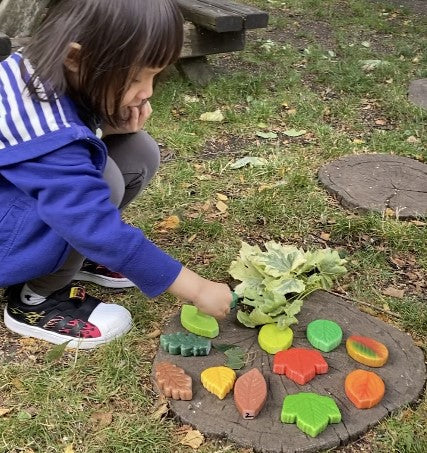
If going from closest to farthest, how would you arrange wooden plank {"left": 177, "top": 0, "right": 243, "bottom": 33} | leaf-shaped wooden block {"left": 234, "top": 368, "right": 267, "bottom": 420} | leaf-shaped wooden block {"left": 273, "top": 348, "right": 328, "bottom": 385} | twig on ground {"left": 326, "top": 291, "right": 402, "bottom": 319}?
leaf-shaped wooden block {"left": 234, "top": 368, "right": 267, "bottom": 420}
leaf-shaped wooden block {"left": 273, "top": 348, "right": 328, "bottom": 385}
twig on ground {"left": 326, "top": 291, "right": 402, "bottom": 319}
wooden plank {"left": 177, "top": 0, "right": 243, "bottom": 33}

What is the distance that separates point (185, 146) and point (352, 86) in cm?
146

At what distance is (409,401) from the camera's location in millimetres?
1781

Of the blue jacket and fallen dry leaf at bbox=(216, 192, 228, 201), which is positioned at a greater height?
the blue jacket

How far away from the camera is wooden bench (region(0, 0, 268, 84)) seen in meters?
3.80

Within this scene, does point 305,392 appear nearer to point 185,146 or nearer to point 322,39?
point 185,146

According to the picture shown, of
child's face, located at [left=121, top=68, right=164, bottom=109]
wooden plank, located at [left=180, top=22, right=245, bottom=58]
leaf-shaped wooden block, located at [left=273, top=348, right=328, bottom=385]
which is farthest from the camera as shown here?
wooden plank, located at [left=180, top=22, right=245, bottom=58]

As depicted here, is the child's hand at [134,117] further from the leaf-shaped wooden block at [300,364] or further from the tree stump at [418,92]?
the tree stump at [418,92]

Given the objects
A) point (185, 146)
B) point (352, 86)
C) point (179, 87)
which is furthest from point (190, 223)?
point (352, 86)

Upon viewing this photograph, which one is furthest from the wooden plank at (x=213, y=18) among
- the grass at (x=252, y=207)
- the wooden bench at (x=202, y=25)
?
the grass at (x=252, y=207)

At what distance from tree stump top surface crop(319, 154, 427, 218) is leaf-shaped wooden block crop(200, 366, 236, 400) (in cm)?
123

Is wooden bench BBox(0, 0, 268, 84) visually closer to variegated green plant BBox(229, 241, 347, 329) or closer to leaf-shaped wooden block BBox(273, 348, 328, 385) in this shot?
variegated green plant BBox(229, 241, 347, 329)

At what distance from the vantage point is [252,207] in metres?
2.80

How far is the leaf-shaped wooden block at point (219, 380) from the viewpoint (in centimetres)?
176

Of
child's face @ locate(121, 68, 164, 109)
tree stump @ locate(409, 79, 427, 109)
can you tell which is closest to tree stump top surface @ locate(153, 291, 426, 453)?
child's face @ locate(121, 68, 164, 109)
